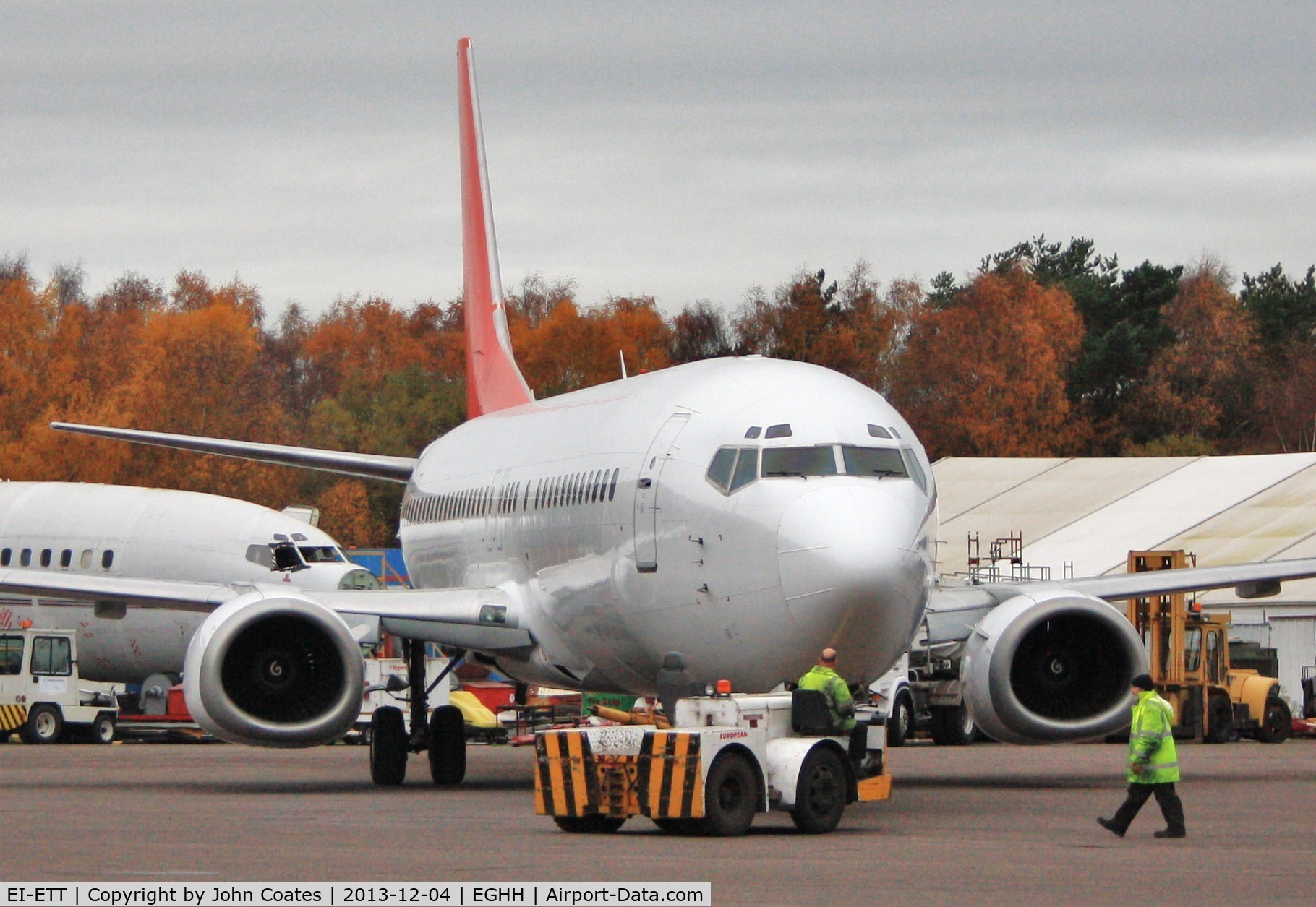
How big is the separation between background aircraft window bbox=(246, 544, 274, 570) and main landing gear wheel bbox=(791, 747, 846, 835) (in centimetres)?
2410

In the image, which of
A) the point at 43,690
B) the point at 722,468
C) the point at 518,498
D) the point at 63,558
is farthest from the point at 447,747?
the point at 63,558

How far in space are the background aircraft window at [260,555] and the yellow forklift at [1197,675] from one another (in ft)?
49.7

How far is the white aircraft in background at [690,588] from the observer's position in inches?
720

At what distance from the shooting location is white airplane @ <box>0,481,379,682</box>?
129 feet

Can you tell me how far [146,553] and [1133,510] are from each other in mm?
24144

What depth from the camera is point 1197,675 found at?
3838 cm

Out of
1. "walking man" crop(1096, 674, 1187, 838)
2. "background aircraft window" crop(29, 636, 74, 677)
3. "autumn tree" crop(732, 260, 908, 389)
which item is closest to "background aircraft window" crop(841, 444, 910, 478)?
"walking man" crop(1096, 674, 1187, 838)

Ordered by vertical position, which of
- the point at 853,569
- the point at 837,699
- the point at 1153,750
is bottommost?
the point at 1153,750

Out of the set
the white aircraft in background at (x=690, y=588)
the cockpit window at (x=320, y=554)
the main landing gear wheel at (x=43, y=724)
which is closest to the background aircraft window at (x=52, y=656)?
the main landing gear wheel at (x=43, y=724)

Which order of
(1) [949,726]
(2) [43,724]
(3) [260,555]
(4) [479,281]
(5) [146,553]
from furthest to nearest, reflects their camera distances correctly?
(5) [146,553], (2) [43,724], (3) [260,555], (1) [949,726], (4) [479,281]

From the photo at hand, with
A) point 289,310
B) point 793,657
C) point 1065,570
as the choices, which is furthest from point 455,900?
point 289,310

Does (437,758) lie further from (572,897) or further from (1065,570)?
(1065,570)

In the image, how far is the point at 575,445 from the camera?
73.8 ft
